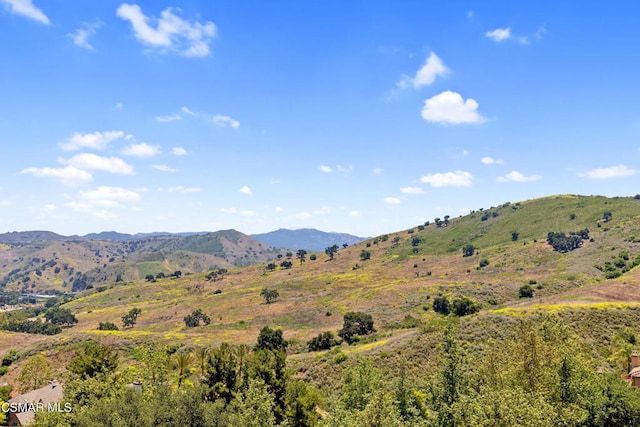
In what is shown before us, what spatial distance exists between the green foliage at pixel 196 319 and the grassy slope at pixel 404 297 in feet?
13.2

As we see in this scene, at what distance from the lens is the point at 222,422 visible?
110 ft

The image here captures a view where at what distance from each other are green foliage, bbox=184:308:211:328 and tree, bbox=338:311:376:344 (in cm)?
5608

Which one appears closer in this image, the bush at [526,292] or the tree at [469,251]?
Answer: the bush at [526,292]

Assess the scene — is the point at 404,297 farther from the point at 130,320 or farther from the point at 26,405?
the point at 26,405

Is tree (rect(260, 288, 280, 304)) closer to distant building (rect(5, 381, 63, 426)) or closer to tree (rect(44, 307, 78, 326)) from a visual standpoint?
tree (rect(44, 307, 78, 326))

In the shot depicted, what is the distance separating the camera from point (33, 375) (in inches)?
2554

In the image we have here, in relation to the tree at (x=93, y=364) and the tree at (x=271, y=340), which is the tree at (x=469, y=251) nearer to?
the tree at (x=271, y=340)

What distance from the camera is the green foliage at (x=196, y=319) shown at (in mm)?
120488

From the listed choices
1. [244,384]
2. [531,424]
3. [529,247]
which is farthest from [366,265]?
[531,424]

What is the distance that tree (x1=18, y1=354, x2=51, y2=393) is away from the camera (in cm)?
6412

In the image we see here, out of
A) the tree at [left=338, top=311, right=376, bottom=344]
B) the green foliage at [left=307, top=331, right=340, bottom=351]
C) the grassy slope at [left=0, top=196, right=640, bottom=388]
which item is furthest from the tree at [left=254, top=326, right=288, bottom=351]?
the tree at [left=338, top=311, right=376, bottom=344]

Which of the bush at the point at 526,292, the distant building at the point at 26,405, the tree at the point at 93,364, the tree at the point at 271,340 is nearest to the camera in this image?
the tree at the point at 93,364

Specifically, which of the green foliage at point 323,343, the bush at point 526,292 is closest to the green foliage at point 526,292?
the bush at point 526,292

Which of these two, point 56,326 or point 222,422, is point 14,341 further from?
point 222,422
